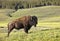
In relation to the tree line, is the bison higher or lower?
higher

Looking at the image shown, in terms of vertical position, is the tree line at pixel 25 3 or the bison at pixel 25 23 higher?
the bison at pixel 25 23

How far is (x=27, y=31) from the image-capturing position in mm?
18094

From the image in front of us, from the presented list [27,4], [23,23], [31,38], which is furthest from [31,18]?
[27,4]

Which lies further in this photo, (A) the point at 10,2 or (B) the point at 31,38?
(A) the point at 10,2

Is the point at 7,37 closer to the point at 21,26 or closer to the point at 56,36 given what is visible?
the point at 21,26

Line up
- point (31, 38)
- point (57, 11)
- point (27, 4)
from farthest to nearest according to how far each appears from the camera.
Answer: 1. point (27, 4)
2. point (57, 11)
3. point (31, 38)

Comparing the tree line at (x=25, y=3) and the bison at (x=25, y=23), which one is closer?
the bison at (x=25, y=23)

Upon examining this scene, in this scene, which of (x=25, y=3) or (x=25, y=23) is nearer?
(x=25, y=23)

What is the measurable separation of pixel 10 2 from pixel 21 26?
193 feet

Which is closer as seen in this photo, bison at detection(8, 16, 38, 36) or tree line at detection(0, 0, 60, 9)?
bison at detection(8, 16, 38, 36)

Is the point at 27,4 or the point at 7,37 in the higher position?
the point at 7,37

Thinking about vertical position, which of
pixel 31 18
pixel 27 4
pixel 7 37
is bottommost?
pixel 27 4

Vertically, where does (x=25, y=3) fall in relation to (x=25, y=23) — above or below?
below

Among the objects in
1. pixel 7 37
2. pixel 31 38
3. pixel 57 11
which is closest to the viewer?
pixel 31 38
